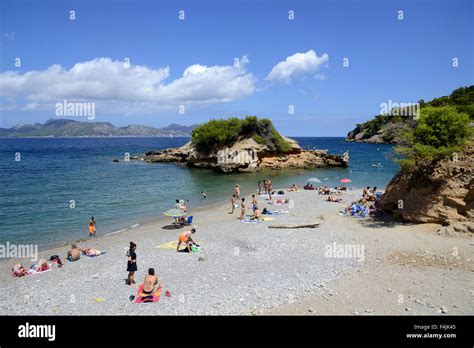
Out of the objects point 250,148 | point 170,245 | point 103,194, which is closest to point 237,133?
point 250,148

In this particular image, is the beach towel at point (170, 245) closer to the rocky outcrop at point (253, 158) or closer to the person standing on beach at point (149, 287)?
the person standing on beach at point (149, 287)

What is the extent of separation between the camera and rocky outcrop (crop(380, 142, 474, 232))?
1912 cm

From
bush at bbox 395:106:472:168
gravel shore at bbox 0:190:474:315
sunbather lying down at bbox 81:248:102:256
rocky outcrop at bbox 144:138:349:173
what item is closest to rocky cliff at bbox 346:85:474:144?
bush at bbox 395:106:472:168

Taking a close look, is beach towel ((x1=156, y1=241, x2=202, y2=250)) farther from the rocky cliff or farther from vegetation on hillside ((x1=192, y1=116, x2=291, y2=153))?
vegetation on hillside ((x1=192, y1=116, x2=291, y2=153))

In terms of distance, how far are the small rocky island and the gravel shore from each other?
138ft

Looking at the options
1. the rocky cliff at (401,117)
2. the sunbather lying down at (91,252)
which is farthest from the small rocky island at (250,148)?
the sunbather lying down at (91,252)

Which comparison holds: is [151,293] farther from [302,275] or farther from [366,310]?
[366,310]

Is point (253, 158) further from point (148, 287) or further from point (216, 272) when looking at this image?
point (148, 287)

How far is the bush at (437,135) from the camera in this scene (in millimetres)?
20391

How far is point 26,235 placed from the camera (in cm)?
2362

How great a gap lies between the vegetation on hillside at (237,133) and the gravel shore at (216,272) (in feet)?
147

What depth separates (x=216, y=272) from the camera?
1536 centimetres

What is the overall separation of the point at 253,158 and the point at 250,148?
2089 millimetres

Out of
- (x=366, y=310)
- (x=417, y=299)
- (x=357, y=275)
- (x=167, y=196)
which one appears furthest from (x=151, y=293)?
(x=167, y=196)
